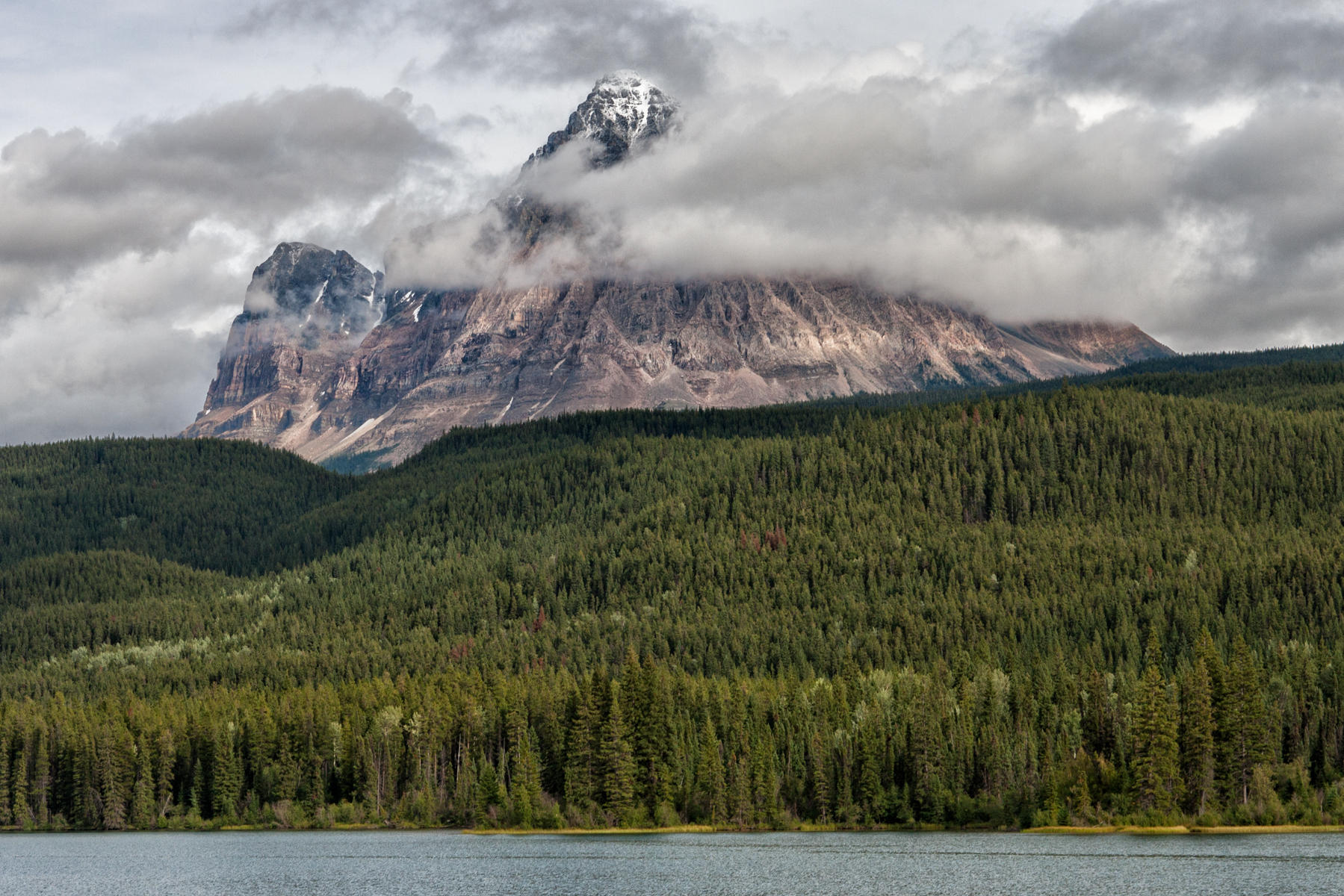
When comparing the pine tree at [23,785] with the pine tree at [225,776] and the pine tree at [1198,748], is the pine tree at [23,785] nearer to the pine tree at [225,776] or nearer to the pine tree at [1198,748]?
the pine tree at [225,776]

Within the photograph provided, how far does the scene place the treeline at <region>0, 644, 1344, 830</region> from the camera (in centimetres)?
16338

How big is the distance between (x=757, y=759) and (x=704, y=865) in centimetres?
3388

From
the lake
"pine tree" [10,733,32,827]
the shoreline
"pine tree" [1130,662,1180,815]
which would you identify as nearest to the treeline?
"pine tree" [1130,662,1180,815]

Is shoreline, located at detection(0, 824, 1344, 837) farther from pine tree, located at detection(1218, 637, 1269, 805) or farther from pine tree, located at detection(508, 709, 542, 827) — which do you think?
pine tree, located at detection(1218, 637, 1269, 805)

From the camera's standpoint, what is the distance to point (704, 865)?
14212 cm

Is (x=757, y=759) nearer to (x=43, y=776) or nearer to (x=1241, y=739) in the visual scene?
(x=1241, y=739)

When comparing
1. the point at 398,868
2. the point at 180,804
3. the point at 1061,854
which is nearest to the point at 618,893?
the point at 398,868

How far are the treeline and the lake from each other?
17.3 ft

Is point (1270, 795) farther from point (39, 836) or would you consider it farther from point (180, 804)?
point (39, 836)

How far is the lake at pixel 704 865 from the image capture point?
406ft

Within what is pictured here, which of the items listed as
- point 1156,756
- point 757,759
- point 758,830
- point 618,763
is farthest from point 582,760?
point 1156,756

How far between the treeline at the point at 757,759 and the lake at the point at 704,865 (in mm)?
5264

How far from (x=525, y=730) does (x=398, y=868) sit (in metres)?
43.3

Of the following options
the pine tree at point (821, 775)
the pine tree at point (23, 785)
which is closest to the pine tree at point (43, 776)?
the pine tree at point (23, 785)
